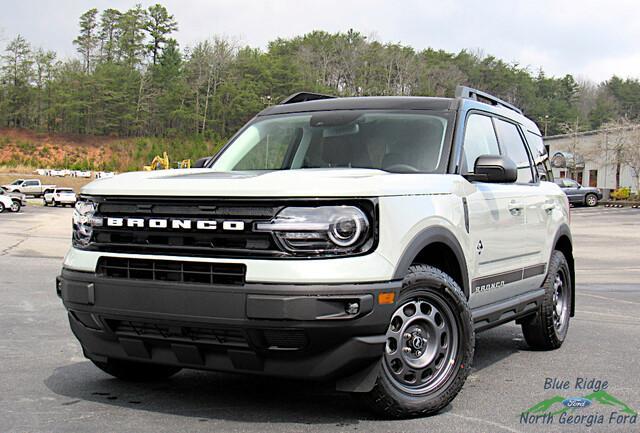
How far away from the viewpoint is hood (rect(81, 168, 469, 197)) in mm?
4246

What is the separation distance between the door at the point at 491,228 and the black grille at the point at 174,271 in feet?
5.86

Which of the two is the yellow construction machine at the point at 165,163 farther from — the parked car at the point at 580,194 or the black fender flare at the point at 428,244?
the parked car at the point at 580,194

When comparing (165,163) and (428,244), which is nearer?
(428,244)

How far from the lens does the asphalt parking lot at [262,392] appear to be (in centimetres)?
454

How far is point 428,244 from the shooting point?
A: 187 inches

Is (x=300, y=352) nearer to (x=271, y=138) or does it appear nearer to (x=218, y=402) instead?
(x=218, y=402)

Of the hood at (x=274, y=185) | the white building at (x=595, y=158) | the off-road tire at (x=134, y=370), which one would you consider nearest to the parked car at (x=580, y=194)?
the white building at (x=595, y=158)

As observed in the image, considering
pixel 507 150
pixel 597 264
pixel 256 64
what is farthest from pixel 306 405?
pixel 256 64

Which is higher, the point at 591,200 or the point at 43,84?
the point at 43,84

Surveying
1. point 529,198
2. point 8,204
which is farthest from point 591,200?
point 529,198

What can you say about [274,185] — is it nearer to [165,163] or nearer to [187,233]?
[187,233]

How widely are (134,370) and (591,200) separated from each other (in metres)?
50.4

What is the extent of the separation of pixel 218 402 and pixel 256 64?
127 metres

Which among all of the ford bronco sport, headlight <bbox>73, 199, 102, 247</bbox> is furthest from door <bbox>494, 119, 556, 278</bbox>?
headlight <bbox>73, 199, 102, 247</bbox>
